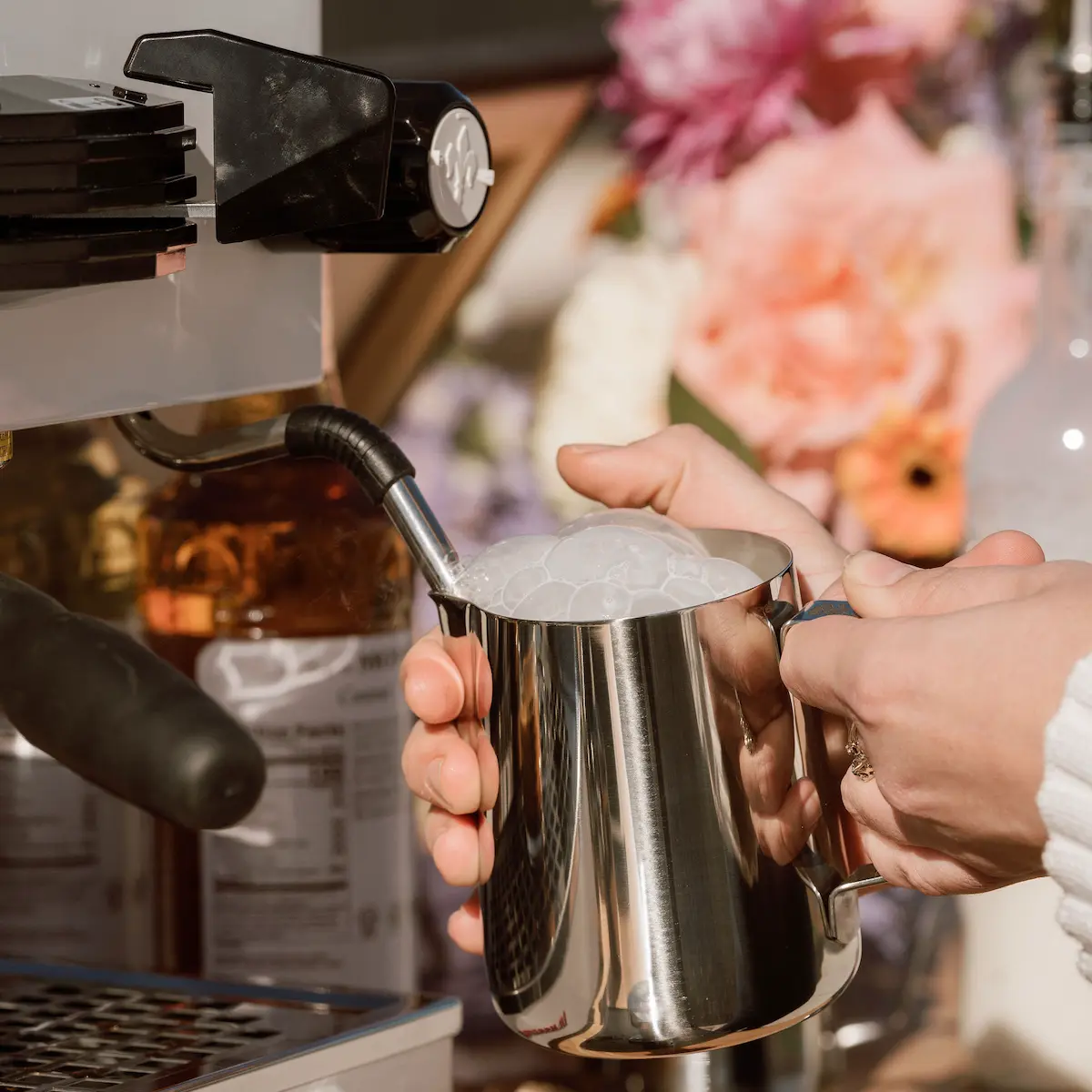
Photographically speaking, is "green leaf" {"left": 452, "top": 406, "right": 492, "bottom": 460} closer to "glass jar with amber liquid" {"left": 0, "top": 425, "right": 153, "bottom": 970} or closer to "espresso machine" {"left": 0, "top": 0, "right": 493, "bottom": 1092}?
"glass jar with amber liquid" {"left": 0, "top": 425, "right": 153, "bottom": 970}

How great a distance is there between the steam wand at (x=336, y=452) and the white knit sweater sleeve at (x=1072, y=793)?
159 millimetres

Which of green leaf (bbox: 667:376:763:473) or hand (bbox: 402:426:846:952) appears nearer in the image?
hand (bbox: 402:426:846:952)

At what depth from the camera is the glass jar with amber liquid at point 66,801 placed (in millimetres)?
567

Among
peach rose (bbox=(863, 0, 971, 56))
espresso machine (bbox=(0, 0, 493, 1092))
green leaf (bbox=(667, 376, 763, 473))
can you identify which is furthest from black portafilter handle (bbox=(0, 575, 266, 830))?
peach rose (bbox=(863, 0, 971, 56))

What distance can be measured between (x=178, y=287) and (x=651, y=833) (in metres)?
0.19

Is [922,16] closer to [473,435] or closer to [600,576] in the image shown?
[473,435]

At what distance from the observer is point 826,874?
1.26 feet

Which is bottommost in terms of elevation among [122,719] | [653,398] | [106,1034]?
[106,1034]

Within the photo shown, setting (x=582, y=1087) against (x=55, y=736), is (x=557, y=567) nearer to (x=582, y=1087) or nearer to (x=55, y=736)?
(x=55, y=736)

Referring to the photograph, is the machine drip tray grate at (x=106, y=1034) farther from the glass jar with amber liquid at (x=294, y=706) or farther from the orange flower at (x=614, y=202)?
the orange flower at (x=614, y=202)

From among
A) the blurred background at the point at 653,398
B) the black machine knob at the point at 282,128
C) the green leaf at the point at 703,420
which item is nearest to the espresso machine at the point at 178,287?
the black machine knob at the point at 282,128

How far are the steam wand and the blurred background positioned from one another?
101mm

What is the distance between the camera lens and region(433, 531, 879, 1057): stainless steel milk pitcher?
0.36 m

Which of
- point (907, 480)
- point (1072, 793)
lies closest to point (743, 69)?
point (907, 480)
